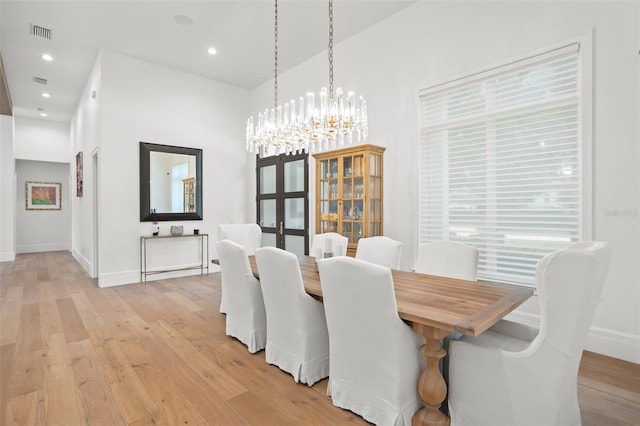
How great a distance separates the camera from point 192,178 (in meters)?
6.11

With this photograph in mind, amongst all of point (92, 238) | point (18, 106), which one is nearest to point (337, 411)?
point (92, 238)

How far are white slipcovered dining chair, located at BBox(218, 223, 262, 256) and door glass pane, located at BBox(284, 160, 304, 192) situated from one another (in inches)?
54.6

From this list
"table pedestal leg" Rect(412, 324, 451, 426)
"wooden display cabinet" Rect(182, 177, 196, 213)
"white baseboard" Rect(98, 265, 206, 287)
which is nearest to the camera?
"table pedestal leg" Rect(412, 324, 451, 426)

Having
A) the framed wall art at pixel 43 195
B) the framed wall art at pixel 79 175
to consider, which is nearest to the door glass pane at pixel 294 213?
the framed wall art at pixel 79 175

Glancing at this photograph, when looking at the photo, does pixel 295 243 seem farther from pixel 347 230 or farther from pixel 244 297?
pixel 244 297

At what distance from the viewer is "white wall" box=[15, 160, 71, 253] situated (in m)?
9.06

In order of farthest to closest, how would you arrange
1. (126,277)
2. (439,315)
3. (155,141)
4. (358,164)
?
(155,141) → (126,277) → (358,164) → (439,315)

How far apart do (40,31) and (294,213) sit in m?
4.36

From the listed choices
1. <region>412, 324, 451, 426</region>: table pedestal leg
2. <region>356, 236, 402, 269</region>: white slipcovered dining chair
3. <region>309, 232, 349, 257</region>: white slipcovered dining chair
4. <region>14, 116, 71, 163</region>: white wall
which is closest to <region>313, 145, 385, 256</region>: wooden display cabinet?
<region>309, 232, 349, 257</region>: white slipcovered dining chair

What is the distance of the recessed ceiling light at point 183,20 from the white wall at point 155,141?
151cm

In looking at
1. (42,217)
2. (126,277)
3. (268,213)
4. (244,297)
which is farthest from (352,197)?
(42,217)

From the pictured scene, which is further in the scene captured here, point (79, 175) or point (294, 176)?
point (79, 175)

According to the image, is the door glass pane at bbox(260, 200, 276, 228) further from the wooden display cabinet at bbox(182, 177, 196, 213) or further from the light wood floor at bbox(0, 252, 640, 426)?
the light wood floor at bbox(0, 252, 640, 426)

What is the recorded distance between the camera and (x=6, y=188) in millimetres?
7324
